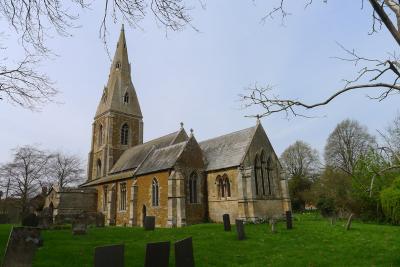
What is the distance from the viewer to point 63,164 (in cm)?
4994

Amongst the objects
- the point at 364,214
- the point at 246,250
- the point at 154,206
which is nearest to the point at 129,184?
the point at 154,206

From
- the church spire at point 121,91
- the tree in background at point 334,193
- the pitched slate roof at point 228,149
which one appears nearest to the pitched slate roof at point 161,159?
the pitched slate roof at point 228,149

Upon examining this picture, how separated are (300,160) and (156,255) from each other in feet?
143

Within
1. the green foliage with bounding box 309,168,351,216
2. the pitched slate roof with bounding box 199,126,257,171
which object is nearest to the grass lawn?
the pitched slate roof with bounding box 199,126,257,171

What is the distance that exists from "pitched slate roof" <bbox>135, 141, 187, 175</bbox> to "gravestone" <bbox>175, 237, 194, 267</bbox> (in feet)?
50.4

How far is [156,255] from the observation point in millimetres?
6492

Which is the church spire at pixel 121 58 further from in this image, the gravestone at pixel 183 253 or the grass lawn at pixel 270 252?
the gravestone at pixel 183 253

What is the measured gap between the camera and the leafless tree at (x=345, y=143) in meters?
36.5

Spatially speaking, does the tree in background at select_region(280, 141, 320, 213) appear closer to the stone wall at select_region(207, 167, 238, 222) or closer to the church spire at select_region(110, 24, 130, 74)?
the stone wall at select_region(207, 167, 238, 222)

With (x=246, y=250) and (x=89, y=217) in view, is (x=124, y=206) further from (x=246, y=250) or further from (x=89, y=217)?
(x=246, y=250)

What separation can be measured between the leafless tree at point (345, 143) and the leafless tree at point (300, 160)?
284 inches

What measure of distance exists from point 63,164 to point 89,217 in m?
31.2

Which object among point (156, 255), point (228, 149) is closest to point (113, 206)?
point (228, 149)

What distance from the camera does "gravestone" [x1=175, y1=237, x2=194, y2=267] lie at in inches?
271
